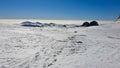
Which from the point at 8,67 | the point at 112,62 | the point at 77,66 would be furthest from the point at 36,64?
the point at 112,62

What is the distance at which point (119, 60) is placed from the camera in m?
7.52

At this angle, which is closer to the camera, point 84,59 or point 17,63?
point 17,63

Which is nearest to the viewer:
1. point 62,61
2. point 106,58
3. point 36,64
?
point 36,64

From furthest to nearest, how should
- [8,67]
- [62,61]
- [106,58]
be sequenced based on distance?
[106,58]
[62,61]
[8,67]

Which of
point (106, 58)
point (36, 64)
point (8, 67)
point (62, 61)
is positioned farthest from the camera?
point (106, 58)

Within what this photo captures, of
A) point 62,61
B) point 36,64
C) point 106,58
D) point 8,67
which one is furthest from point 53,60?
point 106,58

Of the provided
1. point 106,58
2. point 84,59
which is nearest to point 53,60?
point 84,59

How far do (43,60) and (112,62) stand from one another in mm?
3009

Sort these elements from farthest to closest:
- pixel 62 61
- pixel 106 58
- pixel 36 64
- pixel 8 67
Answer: pixel 106 58 < pixel 62 61 < pixel 36 64 < pixel 8 67

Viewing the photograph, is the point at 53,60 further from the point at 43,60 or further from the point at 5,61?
the point at 5,61

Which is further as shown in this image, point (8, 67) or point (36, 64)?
point (36, 64)

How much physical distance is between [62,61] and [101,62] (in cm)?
169

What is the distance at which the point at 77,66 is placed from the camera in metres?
6.77

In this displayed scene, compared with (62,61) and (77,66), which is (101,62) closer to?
(77,66)
